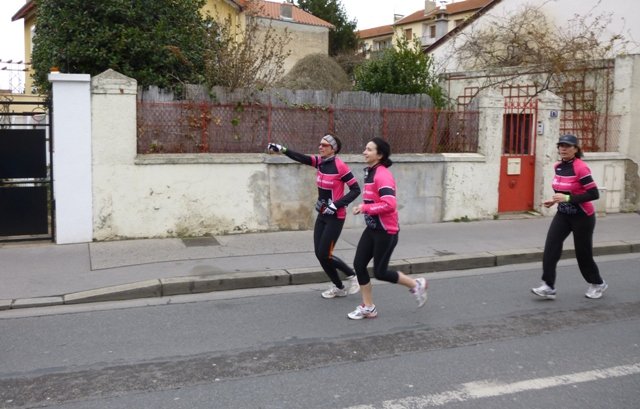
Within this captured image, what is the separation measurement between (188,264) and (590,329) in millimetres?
4727

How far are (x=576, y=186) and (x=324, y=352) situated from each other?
329cm

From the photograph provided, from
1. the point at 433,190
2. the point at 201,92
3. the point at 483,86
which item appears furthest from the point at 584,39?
the point at 201,92

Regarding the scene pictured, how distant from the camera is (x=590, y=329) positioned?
19.4 ft

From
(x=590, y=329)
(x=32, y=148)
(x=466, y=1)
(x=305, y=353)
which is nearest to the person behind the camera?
(x=305, y=353)

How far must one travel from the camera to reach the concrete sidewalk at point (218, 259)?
23.3 feet

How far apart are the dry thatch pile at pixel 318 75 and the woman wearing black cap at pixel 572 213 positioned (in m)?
9.33

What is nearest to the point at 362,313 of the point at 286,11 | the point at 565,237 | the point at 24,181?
the point at 565,237

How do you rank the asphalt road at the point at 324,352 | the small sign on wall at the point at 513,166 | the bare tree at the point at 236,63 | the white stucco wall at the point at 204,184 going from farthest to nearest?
the small sign on wall at the point at 513,166 < the bare tree at the point at 236,63 < the white stucco wall at the point at 204,184 < the asphalt road at the point at 324,352

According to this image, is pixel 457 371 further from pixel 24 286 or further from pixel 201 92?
pixel 201 92

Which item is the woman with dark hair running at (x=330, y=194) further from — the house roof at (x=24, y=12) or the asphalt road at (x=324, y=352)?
the house roof at (x=24, y=12)

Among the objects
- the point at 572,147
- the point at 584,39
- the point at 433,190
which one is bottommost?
the point at 433,190

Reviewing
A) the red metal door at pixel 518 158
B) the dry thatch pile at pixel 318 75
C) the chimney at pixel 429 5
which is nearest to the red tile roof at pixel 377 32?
the chimney at pixel 429 5

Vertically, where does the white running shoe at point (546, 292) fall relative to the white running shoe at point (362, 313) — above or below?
above

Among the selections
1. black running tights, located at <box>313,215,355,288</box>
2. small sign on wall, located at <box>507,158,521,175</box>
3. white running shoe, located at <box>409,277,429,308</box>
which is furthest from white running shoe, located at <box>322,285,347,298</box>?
small sign on wall, located at <box>507,158,521,175</box>
